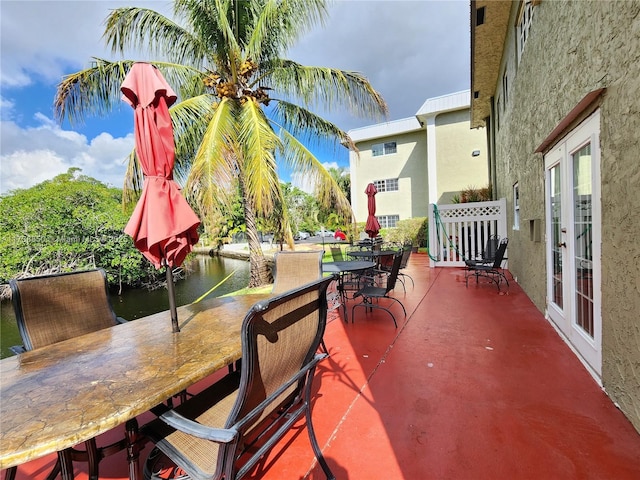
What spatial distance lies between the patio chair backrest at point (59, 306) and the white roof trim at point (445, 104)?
702 inches

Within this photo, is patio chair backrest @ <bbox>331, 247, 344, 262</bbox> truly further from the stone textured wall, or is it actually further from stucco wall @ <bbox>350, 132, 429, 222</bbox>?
stucco wall @ <bbox>350, 132, 429, 222</bbox>

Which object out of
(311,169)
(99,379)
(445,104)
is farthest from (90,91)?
(445,104)

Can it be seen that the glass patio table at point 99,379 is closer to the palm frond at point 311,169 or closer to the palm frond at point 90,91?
the palm frond at point 311,169

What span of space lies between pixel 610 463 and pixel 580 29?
3.69 m

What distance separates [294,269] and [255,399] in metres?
2.60

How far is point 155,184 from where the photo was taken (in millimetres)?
2102

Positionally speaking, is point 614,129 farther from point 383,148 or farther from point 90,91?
point 383,148

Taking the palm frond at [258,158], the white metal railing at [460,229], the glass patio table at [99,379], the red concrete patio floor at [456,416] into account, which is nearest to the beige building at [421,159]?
the white metal railing at [460,229]

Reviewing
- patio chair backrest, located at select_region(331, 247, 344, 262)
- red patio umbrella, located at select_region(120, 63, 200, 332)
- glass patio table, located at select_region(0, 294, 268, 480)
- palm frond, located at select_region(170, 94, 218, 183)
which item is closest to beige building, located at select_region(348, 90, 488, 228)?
patio chair backrest, located at select_region(331, 247, 344, 262)

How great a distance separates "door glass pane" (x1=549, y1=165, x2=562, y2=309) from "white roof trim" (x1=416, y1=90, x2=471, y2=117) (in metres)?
14.0

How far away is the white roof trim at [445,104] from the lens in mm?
15828

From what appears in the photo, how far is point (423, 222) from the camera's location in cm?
1667

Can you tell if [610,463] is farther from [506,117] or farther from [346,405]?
[506,117]

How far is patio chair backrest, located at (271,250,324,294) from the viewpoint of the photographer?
3883 mm
